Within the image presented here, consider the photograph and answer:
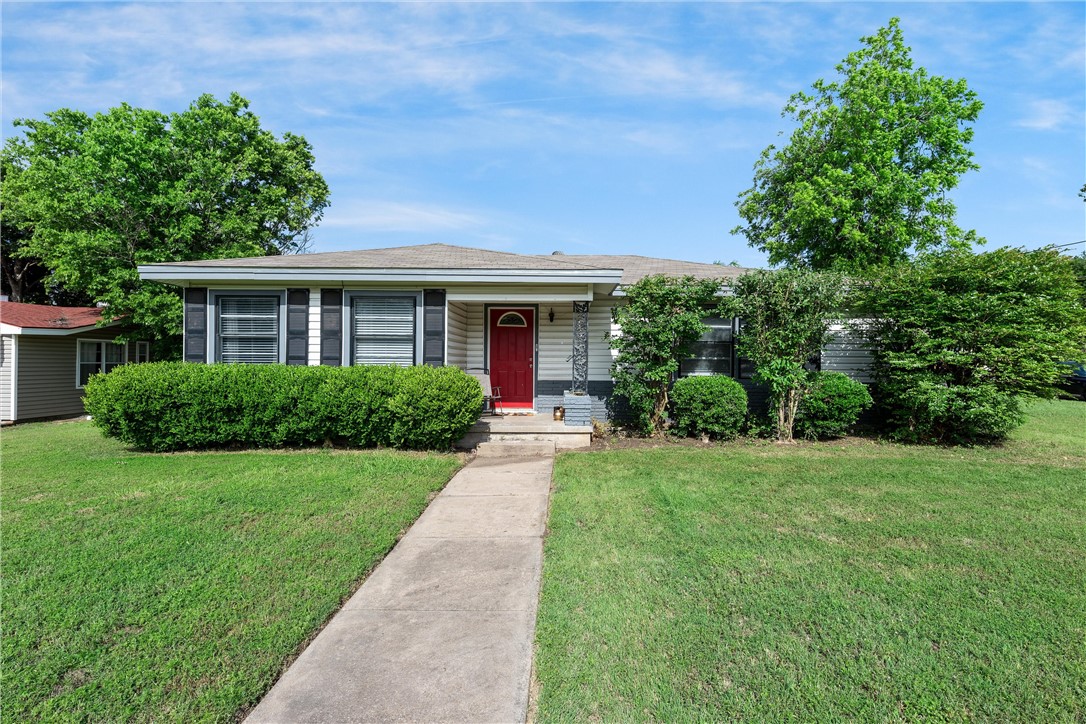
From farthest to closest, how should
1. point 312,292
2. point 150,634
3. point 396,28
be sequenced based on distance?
point 312,292, point 396,28, point 150,634

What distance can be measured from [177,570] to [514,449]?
17.0ft

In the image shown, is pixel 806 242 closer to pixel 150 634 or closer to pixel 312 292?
pixel 312 292

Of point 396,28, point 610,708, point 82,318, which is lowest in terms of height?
point 610,708

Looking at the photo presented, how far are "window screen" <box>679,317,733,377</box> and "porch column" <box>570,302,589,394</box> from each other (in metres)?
2.36

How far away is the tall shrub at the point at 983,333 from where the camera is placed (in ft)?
27.3

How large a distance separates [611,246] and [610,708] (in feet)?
55.6

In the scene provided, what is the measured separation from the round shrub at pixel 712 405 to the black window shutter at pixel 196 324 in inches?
332

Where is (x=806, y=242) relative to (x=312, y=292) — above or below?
above

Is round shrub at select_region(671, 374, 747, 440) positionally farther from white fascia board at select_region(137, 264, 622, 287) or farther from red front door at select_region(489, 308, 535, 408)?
red front door at select_region(489, 308, 535, 408)

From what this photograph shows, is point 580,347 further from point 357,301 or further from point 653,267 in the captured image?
point 653,267

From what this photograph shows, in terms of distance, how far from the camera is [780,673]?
253cm

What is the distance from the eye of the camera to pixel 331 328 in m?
9.33

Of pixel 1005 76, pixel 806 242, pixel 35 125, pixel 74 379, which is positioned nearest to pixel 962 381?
pixel 1005 76

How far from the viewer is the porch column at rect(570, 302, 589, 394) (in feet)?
30.9
